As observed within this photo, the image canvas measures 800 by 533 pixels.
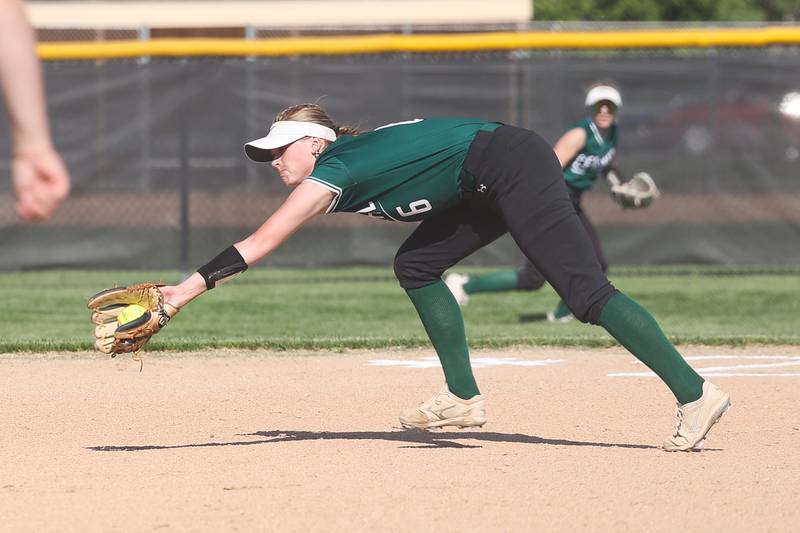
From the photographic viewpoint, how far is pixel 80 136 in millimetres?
12656

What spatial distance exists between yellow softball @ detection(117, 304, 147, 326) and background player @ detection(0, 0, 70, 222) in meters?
2.70

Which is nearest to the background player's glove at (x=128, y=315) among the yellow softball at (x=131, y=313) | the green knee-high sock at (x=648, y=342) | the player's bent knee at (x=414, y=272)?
the yellow softball at (x=131, y=313)

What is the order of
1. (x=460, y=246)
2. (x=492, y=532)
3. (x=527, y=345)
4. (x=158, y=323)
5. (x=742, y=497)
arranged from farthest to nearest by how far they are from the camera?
(x=527, y=345) → (x=460, y=246) → (x=158, y=323) → (x=742, y=497) → (x=492, y=532)

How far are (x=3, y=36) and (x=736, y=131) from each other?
1150 cm

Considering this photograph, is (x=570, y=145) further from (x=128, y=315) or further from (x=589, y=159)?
(x=128, y=315)

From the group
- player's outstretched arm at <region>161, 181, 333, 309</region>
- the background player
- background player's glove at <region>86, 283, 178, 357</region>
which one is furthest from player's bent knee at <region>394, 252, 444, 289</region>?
the background player

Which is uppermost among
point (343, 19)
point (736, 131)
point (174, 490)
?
point (174, 490)

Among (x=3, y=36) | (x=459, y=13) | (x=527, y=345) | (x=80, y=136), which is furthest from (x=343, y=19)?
(x=3, y=36)

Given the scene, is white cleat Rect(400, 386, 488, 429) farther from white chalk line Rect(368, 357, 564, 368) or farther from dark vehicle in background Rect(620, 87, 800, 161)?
dark vehicle in background Rect(620, 87, 800, 161)

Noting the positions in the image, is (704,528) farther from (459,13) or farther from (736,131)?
(459,13)

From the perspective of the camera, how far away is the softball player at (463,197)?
16.7ft

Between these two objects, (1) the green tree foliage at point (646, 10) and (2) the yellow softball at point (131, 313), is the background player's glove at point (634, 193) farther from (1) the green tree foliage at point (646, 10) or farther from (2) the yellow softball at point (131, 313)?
(1) the green tree foliage at point (646, 10)

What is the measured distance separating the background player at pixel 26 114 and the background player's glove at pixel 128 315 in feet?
8.86

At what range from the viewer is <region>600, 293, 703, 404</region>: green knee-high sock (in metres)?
5.20
